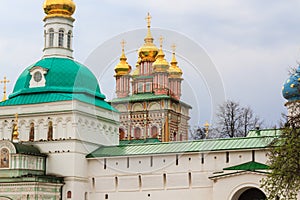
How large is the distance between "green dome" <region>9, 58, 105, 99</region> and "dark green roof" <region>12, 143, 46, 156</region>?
294 centimetres

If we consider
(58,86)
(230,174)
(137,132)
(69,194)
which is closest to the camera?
(230,174)

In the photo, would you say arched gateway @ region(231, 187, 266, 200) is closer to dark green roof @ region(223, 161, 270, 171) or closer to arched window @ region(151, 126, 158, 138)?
dark green roof @ region(223, 161, 270, 171)

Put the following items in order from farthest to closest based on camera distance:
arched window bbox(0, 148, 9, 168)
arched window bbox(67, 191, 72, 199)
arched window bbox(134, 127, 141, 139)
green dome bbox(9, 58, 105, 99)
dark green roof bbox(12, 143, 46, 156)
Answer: arched window bbox(134, 127, 141, 139), green dome bbox(9, 58, 105, 99), arched window bbox(67, 191, 72, 199), arched window bbox(0, 148, 9, 168), dark green roof bbox(12, 143, 46, 156)

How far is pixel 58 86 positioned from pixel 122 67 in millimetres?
17543

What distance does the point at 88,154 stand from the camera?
3003cm

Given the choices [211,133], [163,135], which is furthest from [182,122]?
[211,133]

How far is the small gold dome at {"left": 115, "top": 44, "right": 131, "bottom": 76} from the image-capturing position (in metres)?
47.9

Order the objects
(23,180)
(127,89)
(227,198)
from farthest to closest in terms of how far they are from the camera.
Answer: (127,89) < (23,180) < (227,198)

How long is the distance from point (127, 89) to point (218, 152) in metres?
20.7

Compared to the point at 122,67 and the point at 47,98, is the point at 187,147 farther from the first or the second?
the point at 122,67

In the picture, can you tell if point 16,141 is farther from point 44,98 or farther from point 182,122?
point 182,122

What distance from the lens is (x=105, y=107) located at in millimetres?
31969

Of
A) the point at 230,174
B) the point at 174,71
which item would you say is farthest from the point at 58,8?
the point at 174,71

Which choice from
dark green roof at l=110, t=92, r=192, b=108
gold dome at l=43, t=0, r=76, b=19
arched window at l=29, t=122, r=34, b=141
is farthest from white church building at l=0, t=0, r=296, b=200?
dark green roof at l=110, t=92, r=192, b=108
